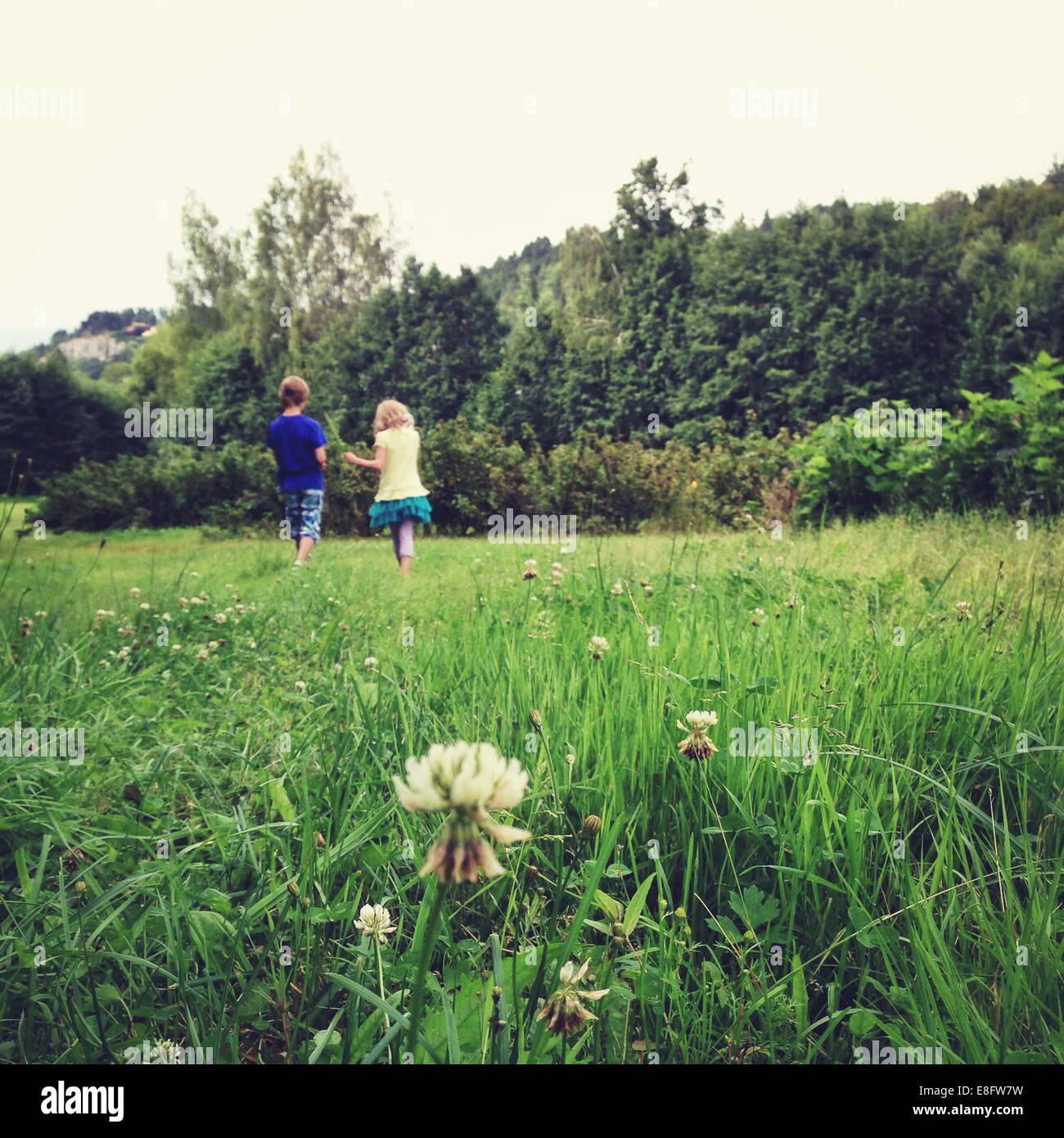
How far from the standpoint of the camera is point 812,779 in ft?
5.60

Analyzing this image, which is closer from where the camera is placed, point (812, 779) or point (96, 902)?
point (96, 902)

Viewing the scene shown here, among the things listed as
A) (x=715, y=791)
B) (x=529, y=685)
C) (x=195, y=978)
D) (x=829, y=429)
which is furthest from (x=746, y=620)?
(x=829, y=429)

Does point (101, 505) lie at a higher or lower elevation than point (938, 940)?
higher

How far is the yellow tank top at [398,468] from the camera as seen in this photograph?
7.24 m

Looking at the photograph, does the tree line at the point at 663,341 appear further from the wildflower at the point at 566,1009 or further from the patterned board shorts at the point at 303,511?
the wildflower at the point at 566,1009

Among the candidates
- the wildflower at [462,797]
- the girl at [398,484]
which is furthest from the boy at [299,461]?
the wildflower at [462,797]

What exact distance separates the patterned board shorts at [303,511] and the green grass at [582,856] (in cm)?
475

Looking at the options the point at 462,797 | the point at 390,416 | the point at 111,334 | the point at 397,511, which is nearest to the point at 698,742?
the point at 462,797

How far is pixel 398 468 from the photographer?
7.33m

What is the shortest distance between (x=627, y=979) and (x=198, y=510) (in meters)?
12.4

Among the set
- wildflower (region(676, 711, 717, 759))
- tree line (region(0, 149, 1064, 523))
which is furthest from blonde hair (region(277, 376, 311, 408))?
wildflower (region(676, 711, 717, 759))

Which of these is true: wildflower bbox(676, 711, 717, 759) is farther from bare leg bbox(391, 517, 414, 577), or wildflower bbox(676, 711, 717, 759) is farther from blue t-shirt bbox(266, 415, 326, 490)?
blue t-shirt bbox(266, 415, 326, 490)

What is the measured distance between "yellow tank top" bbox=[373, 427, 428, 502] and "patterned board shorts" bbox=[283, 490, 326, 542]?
2.90 ft

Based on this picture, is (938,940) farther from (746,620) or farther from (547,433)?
(547,433)
